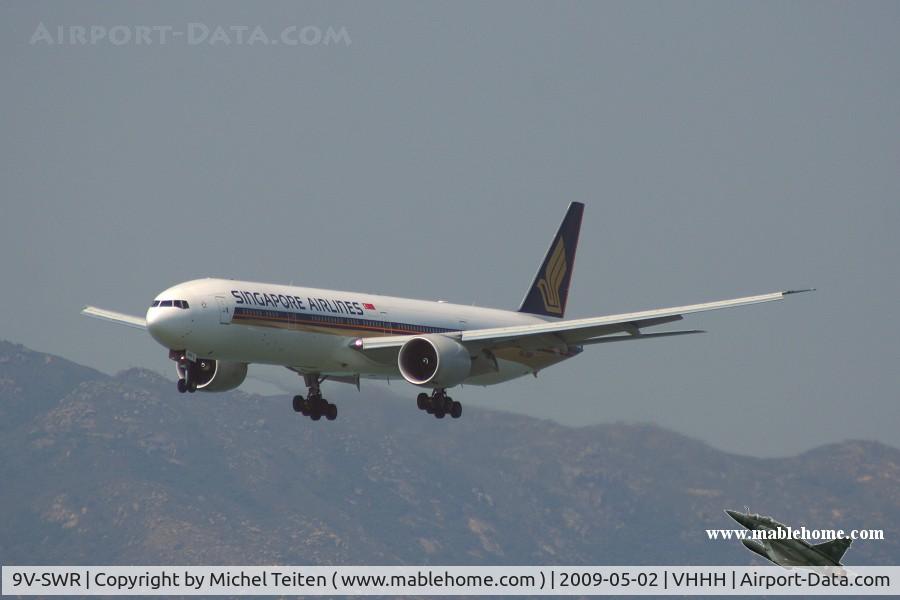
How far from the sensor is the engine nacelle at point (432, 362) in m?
65.1

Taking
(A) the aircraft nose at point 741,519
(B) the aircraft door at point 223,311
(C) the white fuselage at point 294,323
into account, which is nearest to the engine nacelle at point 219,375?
(C) the white fuselage at point 294,323

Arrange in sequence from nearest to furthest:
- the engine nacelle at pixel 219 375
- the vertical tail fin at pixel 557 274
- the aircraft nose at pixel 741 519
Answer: the aircraft nose at pixel 741 519 < the engine nacelle at pixel 219 375 < the vertical tail fin at pixel 557 274

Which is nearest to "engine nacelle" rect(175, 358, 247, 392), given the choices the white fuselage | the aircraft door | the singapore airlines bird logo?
the white fuselage

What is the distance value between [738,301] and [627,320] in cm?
479

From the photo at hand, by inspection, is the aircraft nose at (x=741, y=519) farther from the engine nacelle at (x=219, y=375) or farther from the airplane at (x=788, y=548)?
the engine nacelle at (x=219, y=375)

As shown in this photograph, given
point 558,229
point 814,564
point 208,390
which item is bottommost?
point 814,564

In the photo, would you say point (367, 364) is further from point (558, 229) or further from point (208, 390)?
point (558, 229)

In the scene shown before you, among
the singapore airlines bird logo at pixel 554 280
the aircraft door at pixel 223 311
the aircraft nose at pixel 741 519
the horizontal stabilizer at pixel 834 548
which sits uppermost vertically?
the singapore airlines bird logo at pixel 554 280

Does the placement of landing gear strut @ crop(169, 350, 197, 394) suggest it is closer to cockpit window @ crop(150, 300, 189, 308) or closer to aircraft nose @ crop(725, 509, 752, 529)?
cockpit window @ crop(150, 300, 189, 308)

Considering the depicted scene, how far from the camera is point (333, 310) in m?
64.6

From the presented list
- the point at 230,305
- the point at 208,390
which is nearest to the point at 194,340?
the point at 230,305

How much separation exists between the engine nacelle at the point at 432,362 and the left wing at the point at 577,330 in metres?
0.66

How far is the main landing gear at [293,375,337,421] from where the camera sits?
69625 millimetres

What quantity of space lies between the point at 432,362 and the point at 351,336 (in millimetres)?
3764
